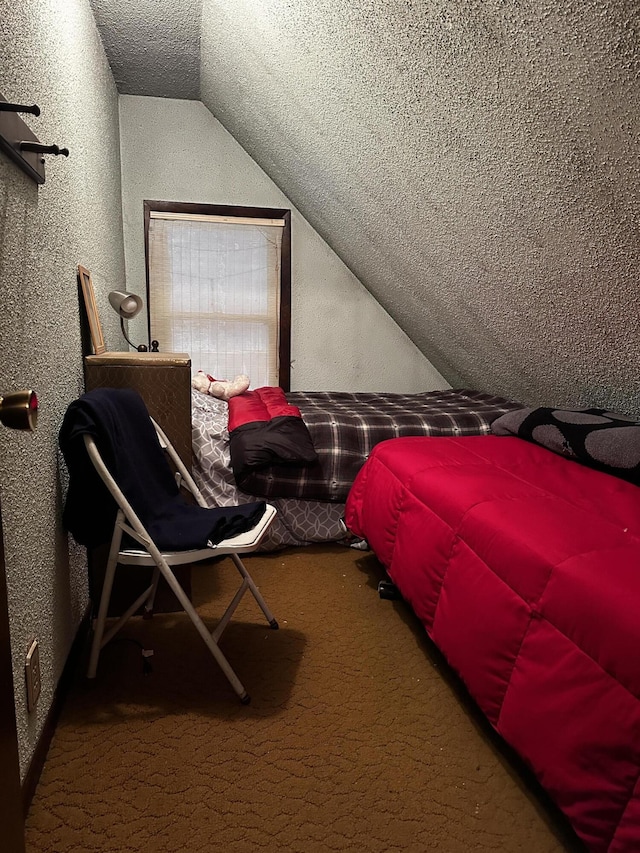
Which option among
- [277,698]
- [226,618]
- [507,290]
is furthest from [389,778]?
[507,290]

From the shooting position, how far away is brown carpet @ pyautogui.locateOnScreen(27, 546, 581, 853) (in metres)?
1.19

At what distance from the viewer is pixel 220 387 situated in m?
3.36

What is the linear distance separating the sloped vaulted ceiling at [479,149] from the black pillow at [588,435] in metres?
0.24

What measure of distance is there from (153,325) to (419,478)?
280 centimetres

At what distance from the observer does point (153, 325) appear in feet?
13.3

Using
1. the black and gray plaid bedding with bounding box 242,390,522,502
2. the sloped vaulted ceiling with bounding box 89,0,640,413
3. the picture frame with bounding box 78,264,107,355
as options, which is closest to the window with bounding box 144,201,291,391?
the sloped vaulted ceiling with bounding box 89,0,640,413

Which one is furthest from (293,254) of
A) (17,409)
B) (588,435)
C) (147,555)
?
(17,409)

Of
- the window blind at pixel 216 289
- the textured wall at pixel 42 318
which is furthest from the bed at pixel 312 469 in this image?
the window blind at pixel 216 289

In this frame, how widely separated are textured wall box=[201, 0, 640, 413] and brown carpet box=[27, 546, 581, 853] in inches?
53.9

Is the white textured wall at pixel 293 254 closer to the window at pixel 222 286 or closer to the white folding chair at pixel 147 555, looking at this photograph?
the window at pixel 222 286

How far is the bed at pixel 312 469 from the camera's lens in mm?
2635

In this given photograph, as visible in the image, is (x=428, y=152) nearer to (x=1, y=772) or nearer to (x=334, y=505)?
(x=334, y=505)

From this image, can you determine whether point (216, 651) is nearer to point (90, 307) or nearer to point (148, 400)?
point (148, 400)

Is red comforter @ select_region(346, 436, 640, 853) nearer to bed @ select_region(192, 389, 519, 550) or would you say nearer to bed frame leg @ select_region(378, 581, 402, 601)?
bed frame leg @ select_region(378, 581, 402, 601)
